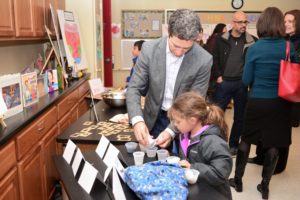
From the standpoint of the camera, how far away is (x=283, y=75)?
2559 mm

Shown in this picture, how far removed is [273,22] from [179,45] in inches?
49.2

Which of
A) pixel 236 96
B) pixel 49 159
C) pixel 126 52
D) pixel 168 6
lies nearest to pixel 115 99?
pixel 49 159

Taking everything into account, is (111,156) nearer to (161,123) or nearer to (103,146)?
(103,146)

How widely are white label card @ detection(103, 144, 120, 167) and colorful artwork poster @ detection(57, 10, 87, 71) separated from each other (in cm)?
261

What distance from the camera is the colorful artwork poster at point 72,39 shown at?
390 cm

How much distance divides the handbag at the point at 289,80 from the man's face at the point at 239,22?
112 centimetres

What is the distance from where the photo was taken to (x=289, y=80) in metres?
2.54

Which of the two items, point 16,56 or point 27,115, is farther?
point 16,56

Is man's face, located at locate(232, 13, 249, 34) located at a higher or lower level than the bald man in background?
higher

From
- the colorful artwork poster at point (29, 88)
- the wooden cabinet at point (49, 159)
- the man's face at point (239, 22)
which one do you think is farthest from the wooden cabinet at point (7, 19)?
the man's face at point (239, 22)

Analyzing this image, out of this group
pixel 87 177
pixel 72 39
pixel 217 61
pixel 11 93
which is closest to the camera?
pixel 87 177

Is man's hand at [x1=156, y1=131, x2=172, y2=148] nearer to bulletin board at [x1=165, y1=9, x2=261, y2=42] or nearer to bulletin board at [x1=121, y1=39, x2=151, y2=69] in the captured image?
bulletin board at [x1=121, y1=39, x2=151, y2=69]

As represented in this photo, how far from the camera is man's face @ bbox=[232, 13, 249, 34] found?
353cm

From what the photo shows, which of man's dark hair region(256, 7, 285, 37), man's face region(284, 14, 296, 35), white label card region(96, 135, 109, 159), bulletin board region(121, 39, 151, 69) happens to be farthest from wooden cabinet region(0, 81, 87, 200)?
bulletin board region(121, 39, 151, 69)
